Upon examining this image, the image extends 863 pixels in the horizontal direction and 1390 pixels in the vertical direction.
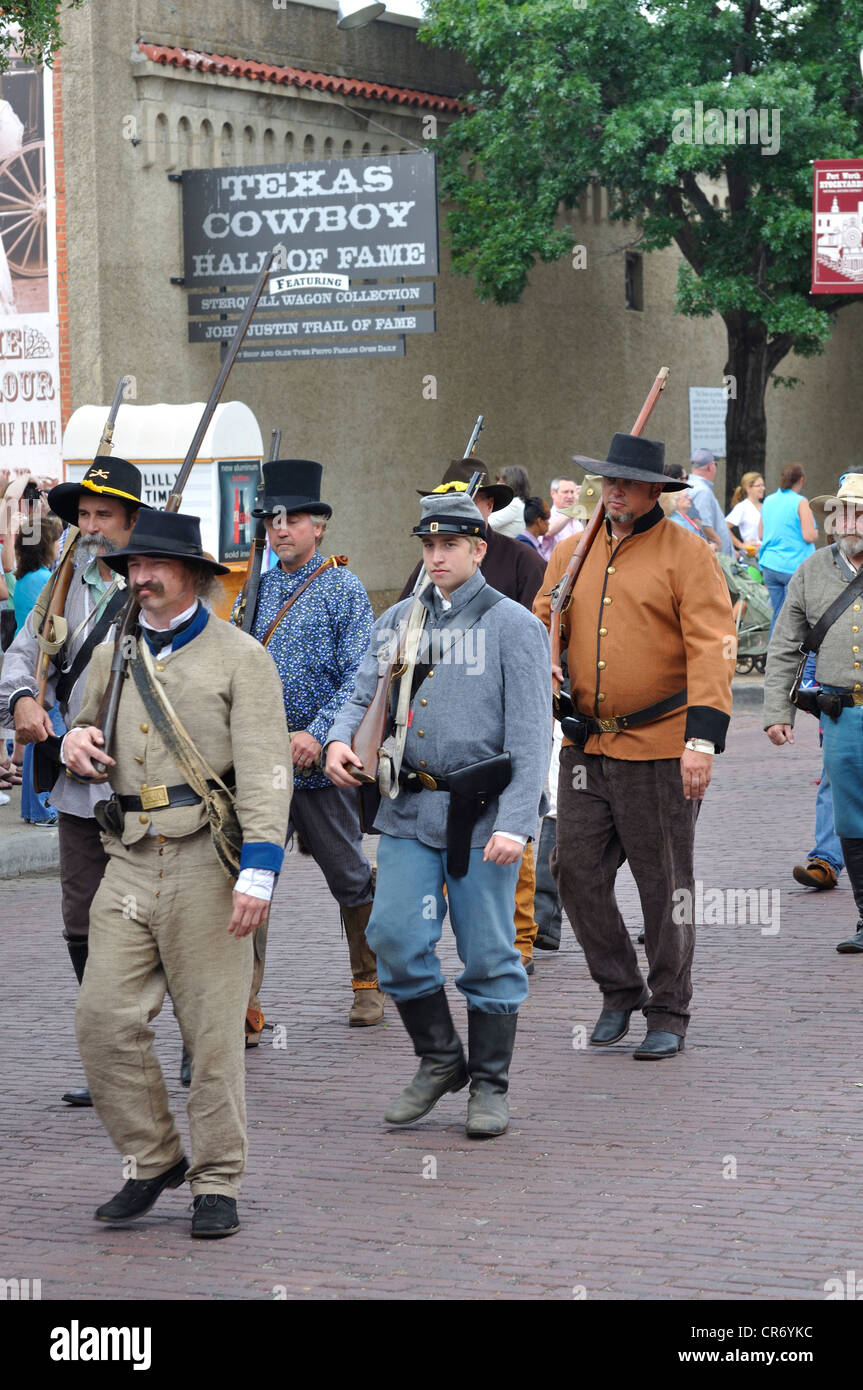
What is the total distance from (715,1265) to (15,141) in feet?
57.8

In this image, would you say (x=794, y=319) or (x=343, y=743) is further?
(x=794, y=319)

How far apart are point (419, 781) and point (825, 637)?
10.3 ft

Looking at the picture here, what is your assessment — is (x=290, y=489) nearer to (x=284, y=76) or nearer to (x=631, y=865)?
(x=631, y=865)

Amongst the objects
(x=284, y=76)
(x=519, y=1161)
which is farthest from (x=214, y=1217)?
(x=284, y=76)

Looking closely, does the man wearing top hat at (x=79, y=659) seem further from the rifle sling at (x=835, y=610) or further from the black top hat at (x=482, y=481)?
the rifle sling at (x=835, y=610)

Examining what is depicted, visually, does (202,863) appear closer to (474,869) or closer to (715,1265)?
(474,869)

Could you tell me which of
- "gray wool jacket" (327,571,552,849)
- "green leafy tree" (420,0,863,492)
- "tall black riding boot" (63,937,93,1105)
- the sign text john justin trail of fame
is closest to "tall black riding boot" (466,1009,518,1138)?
"gray wool jacket" (327,571,552,849)

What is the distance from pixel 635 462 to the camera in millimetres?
6832

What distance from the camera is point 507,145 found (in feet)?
79.6

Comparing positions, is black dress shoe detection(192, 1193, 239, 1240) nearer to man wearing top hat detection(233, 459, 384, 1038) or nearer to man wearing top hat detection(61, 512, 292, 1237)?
man wearing top hat detection(61, 512, 292, 1237)

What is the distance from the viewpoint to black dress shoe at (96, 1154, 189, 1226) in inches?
205

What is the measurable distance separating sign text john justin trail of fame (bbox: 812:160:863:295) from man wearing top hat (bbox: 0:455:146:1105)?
15.3 m

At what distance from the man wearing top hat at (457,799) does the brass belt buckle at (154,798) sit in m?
0.93

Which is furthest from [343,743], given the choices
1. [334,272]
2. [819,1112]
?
[334,272]
